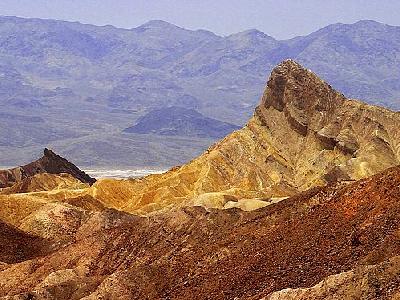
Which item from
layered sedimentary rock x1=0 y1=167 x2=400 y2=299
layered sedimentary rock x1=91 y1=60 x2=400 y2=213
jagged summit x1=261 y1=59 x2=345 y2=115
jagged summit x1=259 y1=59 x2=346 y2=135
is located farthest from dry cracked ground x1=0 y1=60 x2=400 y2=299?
jagged summit x1=261 y1=59 x2=345 y2=115

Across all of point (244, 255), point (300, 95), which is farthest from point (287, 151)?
point (244, 255)

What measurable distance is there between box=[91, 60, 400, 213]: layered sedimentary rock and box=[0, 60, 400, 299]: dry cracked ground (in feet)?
0.75

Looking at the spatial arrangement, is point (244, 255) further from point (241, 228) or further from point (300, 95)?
point (300, 95)

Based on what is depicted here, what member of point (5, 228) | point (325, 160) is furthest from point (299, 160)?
point (5, 228)

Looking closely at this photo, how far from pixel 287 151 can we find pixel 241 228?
5865 cm

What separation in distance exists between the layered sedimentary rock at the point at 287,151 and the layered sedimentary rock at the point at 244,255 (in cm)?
3354

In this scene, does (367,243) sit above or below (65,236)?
above

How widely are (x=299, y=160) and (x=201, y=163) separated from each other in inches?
543

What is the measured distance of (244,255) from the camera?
42.8 metres

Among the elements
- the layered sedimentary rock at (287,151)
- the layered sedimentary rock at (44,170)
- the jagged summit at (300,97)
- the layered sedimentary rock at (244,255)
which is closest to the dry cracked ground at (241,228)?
the layered sedimentary rock at (244,255)

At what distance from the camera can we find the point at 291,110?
110m

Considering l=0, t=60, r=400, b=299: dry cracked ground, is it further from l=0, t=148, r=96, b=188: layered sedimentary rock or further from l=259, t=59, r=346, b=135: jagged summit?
l=0, t=148, r=96, b=188: layered sedimentary rock

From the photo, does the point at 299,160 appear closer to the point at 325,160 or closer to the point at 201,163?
the point at 325,160

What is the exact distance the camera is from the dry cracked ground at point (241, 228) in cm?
3822
